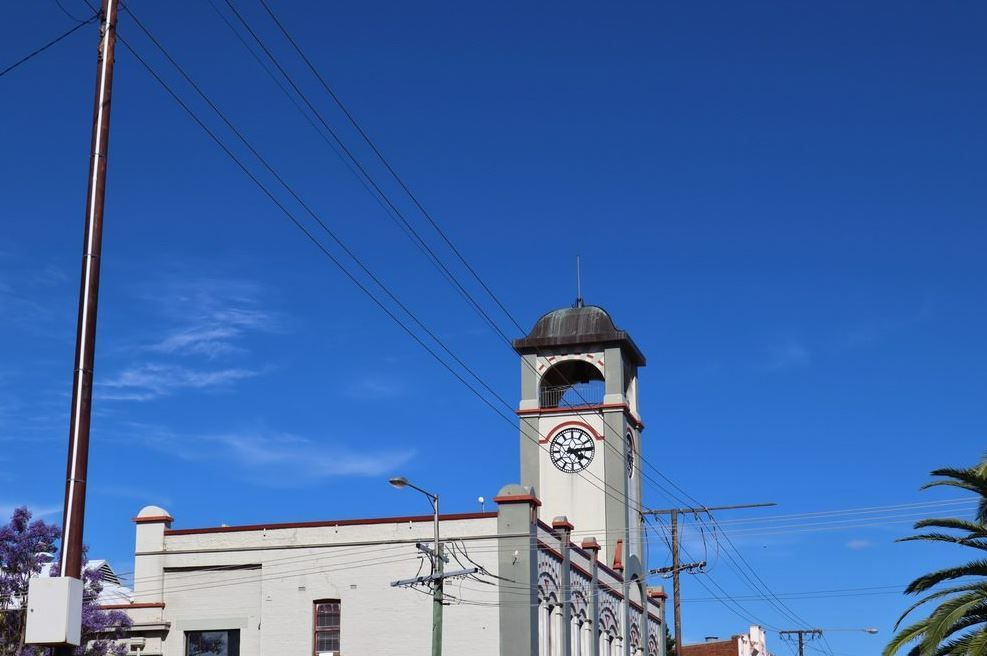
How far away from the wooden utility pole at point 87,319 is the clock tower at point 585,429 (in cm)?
4029

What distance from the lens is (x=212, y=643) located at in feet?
150

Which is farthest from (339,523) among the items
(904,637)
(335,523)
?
(904,637)

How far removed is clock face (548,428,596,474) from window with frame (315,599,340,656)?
15.3 metres

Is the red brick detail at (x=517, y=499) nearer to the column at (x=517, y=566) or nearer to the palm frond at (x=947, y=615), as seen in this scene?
the column at (x=517, y=566)

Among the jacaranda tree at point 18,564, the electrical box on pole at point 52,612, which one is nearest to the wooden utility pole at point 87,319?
the electrical box on pole at point 52,612

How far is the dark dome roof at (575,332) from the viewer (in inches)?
2322

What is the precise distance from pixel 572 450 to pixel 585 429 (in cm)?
101

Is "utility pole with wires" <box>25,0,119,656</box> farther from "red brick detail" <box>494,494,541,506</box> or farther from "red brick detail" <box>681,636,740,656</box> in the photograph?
"red brick detail" <box>681,636,740,656</box>

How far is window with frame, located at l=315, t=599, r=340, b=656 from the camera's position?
44469 millimetres

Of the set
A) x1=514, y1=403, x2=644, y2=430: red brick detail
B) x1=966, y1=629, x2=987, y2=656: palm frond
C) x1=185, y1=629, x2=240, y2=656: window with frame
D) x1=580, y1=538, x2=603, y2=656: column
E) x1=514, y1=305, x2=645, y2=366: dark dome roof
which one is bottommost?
x1=966, y1=629, x2=987, y2=656: palm frond

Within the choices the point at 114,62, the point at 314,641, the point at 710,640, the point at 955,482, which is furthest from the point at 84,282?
the point at 710,640

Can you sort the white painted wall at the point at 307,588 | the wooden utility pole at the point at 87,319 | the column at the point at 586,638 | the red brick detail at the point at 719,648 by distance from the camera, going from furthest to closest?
the red brick detail at the point at 719,648 < the column at the point at 586,638 < the white painted wall at the point at 307,588 < the wooden utility pole at the point at 87,319

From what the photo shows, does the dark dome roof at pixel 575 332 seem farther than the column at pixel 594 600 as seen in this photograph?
Yes

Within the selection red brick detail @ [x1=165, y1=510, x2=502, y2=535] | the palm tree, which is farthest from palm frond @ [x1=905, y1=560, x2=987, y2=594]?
red brick detail @ [x1=165, y1=510, x2=502, y2=535]
